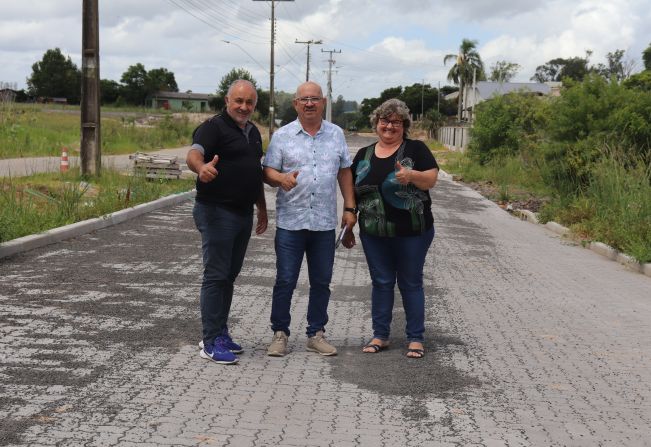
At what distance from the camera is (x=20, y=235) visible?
10.5 m

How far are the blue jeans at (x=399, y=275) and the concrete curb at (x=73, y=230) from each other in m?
5.11

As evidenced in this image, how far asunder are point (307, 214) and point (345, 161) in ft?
1.61

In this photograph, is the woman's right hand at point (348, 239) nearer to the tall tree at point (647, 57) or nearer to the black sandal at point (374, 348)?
the black sandal at point (374, 348)

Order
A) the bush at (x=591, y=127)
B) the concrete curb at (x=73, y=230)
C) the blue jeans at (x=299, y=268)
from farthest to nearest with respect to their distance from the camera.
Result: 1. the bush at (x=591, y=127)
2. the concrete curb at (x=73, y=230)
3. the blue jeans at (x=299, y=268)

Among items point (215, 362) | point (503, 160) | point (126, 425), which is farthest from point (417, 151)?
point (503, 160)

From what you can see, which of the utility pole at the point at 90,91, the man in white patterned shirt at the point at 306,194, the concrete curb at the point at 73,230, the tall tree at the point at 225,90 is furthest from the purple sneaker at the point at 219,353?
the tall tree at the point at 225,90

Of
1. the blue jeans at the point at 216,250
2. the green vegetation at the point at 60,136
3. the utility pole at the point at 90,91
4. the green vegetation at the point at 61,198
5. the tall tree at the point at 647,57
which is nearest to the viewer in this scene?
the blue jeans at the point at 216,250

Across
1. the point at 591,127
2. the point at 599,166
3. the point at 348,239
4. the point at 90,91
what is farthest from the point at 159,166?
the point at 348,239

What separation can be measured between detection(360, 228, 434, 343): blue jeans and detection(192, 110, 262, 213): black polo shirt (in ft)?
3.54

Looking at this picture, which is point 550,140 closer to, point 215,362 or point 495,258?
point 495,258

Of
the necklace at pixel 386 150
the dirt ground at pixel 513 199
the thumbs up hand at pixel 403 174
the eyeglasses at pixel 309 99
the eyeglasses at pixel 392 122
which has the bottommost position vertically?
the dirt ground at pixel 513 199

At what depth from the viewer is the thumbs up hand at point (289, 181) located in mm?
5656

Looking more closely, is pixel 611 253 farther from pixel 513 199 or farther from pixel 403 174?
pixel 513 199

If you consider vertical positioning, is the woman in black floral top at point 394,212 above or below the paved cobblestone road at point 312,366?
above
